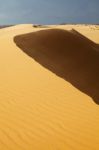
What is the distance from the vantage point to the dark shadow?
984 cm

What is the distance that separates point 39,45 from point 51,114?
579 centimetres

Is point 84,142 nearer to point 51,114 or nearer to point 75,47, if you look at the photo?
point 51,114

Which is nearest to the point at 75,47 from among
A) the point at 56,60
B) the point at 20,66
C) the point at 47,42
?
the point at 47,42

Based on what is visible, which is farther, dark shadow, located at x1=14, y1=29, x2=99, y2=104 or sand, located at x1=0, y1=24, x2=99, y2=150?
dark shadow, located at x1=14, y1=29, x2=99, y2=104

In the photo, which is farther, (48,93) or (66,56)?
(66,56)

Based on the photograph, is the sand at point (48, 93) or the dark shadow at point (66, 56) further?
the dark shadow at point (66, 56)

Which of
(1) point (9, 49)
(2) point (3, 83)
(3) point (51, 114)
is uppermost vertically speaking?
(3) point (51, 114)

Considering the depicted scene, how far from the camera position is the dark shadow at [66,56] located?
9.84 m

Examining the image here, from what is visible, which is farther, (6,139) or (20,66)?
(20,66)

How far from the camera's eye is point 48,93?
841 centimetres

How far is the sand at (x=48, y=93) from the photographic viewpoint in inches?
238

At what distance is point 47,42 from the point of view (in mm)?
12875

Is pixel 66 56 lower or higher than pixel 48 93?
lower

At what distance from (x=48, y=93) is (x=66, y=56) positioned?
369 centimetres
